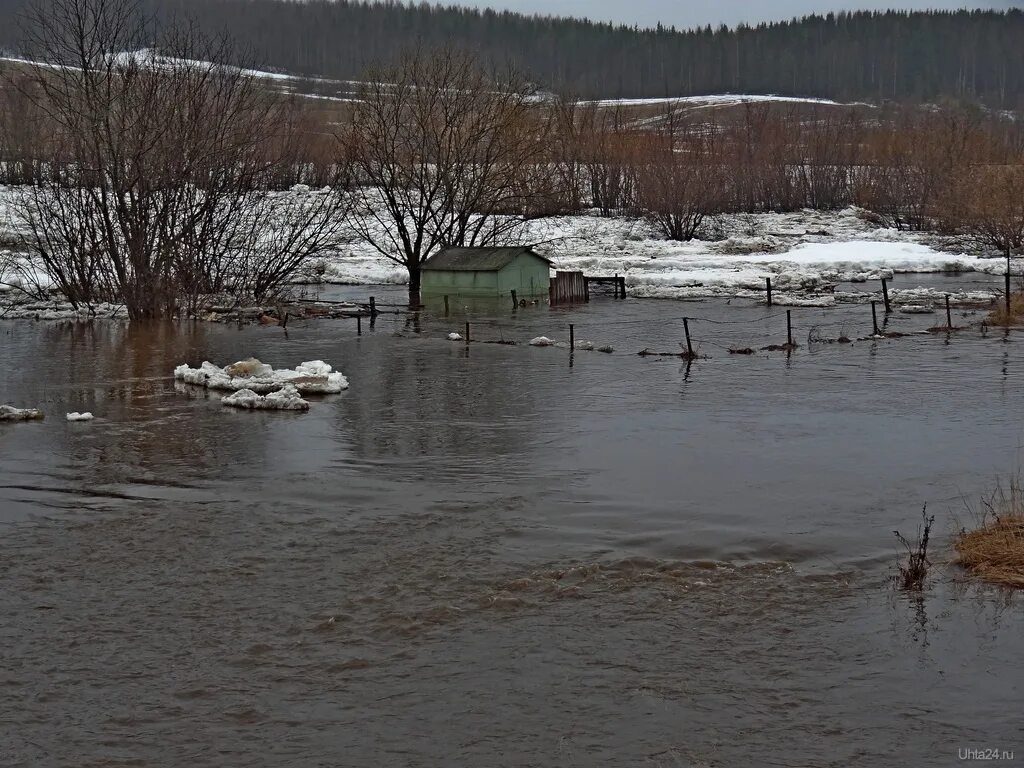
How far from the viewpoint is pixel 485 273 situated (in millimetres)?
36344

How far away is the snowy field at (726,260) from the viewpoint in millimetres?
38287

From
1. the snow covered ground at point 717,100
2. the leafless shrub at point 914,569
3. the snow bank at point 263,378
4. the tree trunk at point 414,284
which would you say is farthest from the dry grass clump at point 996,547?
the snow covered ground at point 717,100

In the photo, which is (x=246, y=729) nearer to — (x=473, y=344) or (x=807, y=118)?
(x=473, y=344)

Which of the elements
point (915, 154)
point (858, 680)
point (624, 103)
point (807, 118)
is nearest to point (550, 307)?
point (858, 680)

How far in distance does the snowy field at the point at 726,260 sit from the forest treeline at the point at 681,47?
9527cm

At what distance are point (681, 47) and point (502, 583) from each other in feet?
600

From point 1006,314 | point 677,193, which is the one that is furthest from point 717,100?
point 1006,314

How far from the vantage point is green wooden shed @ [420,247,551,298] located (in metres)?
36.3

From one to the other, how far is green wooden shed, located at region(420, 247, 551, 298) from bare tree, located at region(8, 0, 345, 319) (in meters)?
3.78

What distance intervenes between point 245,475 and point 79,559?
11.0ft

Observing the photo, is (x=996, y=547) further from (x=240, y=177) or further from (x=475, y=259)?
(x=240, y=177)

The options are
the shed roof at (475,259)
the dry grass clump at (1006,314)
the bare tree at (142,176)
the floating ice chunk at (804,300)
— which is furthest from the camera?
the shed roof at (475,259)

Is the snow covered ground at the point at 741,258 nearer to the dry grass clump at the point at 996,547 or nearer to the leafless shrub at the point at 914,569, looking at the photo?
the dry grass clump at the point at 996,547

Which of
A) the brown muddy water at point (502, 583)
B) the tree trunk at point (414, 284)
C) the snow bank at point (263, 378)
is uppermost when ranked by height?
the tree trunk at point (414, 284)
